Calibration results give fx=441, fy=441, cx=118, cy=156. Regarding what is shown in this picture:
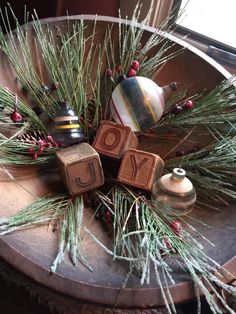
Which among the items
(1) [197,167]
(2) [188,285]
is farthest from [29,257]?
(1) [197,167]

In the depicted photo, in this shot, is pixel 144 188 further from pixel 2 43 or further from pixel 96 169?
→ pixel 2 43

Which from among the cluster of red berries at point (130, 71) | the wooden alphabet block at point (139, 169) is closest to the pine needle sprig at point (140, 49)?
the cluster of red berries at point (130, 71)

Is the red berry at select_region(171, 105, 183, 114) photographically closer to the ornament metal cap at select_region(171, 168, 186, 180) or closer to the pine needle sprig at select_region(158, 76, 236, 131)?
the pine needle sprig at select_region(158, 76, 236, 131)

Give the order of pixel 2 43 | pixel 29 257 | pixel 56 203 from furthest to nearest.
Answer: pixel 2 43 < pixel 56 203 < pixel 29 257

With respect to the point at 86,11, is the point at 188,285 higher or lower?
lower

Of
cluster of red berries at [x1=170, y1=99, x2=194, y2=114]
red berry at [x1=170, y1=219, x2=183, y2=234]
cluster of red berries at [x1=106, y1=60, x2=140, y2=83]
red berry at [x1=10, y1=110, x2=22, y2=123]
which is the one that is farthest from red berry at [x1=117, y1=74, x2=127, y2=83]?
red berry at [x1=170, y1=219, x2=183, y2=234]

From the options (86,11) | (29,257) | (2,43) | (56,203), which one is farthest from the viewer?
(86,11)

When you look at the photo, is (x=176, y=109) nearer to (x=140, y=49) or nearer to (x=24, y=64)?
(x=140, y=49)

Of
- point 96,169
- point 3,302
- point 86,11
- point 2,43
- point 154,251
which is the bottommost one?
point 3,302

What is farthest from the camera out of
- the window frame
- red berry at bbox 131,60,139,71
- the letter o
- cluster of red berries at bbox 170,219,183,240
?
the window frame
